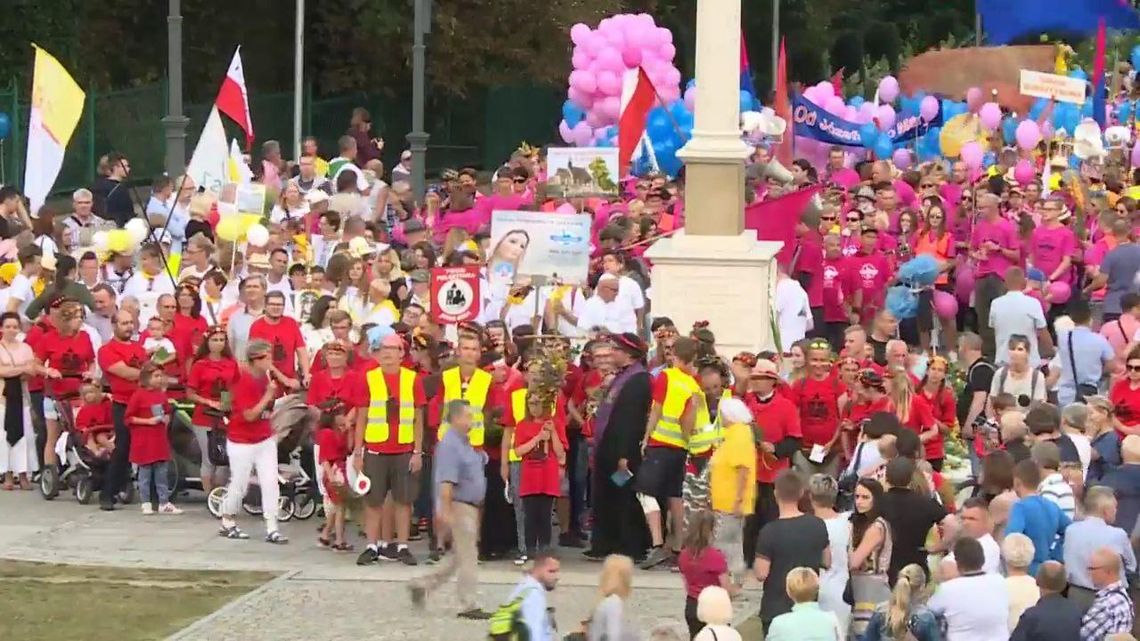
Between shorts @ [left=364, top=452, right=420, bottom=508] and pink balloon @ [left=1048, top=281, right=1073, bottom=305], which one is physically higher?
pink balloon @ [left=1048, top=281, right=1073, bottom=305]

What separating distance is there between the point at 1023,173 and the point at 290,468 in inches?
476

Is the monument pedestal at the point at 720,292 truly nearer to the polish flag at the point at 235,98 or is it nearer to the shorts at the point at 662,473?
the shorts at the point at 662,473

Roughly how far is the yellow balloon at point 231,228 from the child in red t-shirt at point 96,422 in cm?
370

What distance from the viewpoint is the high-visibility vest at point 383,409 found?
16.8 m

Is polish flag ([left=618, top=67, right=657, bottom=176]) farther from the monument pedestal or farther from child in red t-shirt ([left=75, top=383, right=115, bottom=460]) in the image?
child in red t-shirt ([left=75, top=383, right=115, bottom=460])

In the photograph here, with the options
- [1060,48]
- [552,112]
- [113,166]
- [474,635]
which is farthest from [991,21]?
[474,635]

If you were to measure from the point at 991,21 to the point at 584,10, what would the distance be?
7117 mm

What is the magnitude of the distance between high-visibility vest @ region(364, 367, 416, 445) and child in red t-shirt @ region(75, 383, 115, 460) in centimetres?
265

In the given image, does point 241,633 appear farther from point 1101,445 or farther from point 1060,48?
point 1060,48

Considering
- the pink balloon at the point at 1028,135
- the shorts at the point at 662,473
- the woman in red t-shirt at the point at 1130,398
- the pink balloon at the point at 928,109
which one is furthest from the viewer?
the pink balloon at the point at 928,109

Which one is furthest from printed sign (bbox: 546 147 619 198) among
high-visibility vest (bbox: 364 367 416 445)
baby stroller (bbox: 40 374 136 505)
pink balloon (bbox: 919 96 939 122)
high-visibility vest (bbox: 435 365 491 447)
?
pink balloon (bbox: 919 96 939 122)

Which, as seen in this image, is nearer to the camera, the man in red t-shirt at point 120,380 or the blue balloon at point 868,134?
the man in red t-shirt at point 120,380

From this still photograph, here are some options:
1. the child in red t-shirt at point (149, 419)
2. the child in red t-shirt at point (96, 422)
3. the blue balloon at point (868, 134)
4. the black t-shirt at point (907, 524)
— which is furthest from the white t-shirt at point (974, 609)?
the blue balloon at point (868, 134)

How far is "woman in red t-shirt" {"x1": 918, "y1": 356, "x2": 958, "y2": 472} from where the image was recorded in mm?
16688
